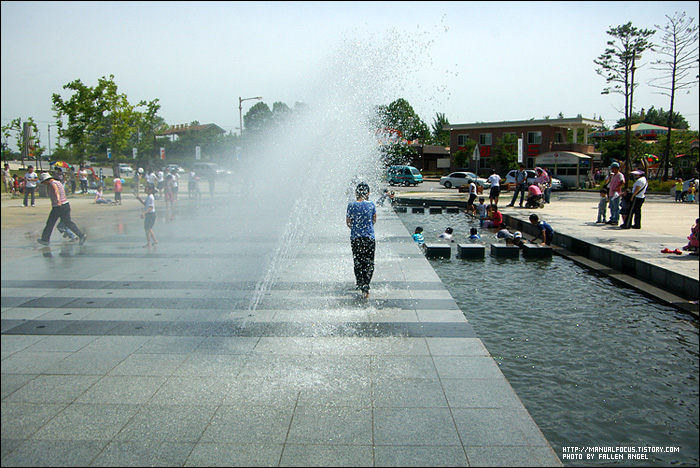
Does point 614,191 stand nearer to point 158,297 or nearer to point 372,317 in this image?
point 372,317

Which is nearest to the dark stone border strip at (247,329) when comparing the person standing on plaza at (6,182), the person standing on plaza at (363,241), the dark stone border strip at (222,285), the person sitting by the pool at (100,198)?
the person standing on plaza at (363,241)

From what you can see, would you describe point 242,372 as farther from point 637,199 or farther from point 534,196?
point 534,196

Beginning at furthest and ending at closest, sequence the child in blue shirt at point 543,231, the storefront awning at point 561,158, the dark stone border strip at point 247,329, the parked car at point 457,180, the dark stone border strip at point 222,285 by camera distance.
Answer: the parked car at point 457,180 < the storefront awning at point 561,158 < the child in blue shirt at point 543,231 < the dark stone border strip at point 222,285 < the dark stone border strip at point 247,329

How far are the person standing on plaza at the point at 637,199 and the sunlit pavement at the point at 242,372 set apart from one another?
24.8 ft

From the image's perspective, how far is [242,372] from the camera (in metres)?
4.82

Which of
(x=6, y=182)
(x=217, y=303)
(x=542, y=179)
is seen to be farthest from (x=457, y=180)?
(x=217, y=303)

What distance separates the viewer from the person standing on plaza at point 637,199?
13383mm

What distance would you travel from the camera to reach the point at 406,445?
3.55 meters

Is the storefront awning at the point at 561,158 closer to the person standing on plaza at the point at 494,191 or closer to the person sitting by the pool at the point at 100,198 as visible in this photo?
the person standing on plaza at the point at 494,191

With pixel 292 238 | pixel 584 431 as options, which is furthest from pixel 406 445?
pixel 292 238

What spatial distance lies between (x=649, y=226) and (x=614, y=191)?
1.36 m

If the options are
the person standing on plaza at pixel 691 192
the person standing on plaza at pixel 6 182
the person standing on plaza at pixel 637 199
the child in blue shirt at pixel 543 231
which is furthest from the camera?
the person standing on plaza at pixel 691 192

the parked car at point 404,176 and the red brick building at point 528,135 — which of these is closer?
the parked car at point 404,176

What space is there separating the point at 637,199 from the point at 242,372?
41.6ft
